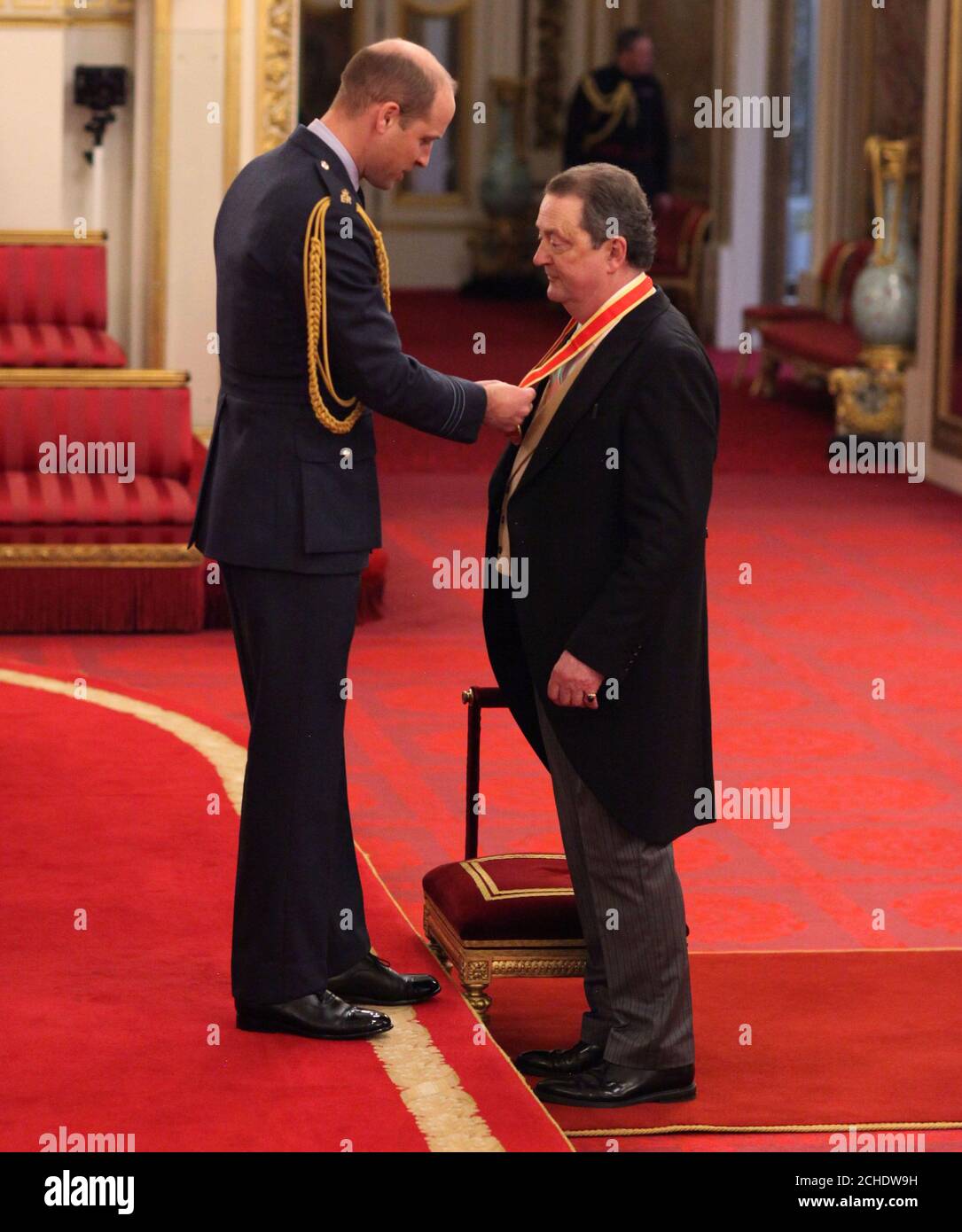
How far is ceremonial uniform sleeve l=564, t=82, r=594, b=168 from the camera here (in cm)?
1694

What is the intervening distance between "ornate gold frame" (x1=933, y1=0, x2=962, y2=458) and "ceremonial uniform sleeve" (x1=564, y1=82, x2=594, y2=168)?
6.08 meters

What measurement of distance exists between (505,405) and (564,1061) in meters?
1.14

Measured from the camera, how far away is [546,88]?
773 inches

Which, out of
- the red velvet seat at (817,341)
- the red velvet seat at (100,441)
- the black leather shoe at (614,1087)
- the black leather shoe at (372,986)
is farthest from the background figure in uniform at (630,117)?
the black leather shoe at (614,1087)

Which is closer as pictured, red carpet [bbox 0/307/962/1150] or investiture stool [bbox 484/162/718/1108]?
investiture stool [bbox 484/162/718/1108]

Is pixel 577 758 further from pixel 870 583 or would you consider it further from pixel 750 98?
pixel 750 98

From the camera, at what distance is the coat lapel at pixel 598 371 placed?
11.8 feet

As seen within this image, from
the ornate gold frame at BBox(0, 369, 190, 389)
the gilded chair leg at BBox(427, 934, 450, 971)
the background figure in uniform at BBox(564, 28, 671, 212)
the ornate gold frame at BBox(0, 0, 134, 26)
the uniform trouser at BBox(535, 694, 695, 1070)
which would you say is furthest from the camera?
the background figure in uniform at BBox(564, 28, 671, 212)

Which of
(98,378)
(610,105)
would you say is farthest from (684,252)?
(98,378)

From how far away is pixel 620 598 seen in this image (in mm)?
3559

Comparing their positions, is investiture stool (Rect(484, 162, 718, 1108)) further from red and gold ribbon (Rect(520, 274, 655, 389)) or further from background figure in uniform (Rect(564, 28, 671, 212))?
background figure in uniform (Rect(564, 28, 671, 212))

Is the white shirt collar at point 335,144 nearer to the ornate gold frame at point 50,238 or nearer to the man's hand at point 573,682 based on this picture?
the man's hand at point 573,682

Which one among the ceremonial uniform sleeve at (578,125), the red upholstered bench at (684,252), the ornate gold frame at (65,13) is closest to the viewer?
the ornate gold frame at (65,13)

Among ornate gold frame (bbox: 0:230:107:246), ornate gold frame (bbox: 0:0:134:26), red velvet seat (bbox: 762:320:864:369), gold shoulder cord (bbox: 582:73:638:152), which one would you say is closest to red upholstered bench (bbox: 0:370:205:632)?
ornate gold frame (bbox: 0:230:107:246)
